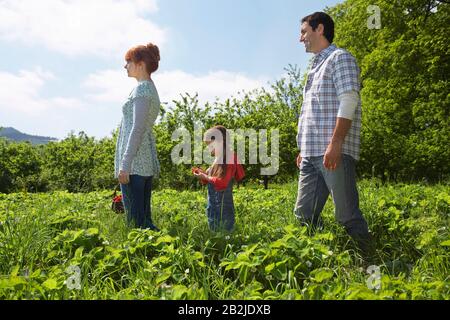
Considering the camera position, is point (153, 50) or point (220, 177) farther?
point (220, 177)

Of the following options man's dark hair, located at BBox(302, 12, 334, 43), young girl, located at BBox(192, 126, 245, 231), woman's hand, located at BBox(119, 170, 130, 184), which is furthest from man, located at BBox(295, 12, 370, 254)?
woman's hand, located at BBox(119, 170, 130, 184)

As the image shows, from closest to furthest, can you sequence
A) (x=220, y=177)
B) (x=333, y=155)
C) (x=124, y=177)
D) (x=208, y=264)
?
(x=208, y=264), (x=333, y=155), (x=124, y=177), (x=220, y=177)

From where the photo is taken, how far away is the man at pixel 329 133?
12.4 feet

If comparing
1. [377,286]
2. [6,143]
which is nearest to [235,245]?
[377,286]

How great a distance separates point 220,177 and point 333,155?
1.41m

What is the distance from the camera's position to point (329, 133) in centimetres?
396

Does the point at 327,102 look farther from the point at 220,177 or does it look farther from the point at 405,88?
the point at 405,88

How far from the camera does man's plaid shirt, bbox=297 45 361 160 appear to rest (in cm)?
385

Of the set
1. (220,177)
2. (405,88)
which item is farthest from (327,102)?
(405,88)

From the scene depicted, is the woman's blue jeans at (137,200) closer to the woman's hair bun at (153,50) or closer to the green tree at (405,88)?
the woman's hair bun at (153,50)

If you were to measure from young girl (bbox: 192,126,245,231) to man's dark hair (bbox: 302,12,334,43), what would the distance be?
54.5 inches

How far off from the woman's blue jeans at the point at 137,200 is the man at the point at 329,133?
55.3 inches

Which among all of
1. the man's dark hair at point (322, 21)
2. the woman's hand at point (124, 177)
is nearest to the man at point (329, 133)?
the man's dark hair at point (322, 21)

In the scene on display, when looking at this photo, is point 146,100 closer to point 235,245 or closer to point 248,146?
point 235,245
